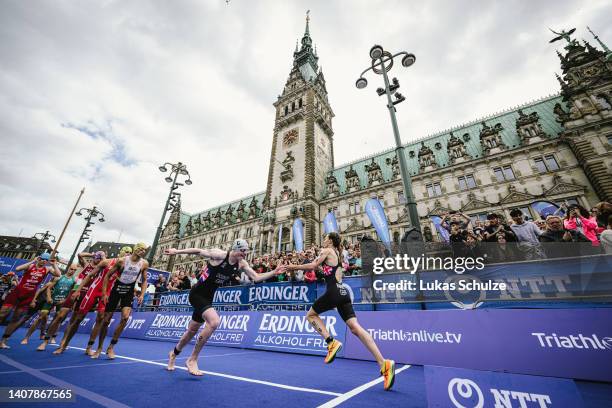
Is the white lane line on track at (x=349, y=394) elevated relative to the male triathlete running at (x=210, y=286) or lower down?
lower down

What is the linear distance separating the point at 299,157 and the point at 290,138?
16.4 ft

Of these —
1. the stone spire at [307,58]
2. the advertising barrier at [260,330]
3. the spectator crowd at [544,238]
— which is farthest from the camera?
the stone spire at [307,58]

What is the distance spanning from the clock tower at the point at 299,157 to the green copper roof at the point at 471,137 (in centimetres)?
548

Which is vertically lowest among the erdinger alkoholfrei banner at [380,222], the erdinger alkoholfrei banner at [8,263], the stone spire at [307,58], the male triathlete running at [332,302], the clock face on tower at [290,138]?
the male triathlete running at [332,302]

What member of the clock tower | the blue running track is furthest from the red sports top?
the clock tower

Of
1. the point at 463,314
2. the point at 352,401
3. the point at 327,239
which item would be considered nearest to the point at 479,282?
the point at 463,314

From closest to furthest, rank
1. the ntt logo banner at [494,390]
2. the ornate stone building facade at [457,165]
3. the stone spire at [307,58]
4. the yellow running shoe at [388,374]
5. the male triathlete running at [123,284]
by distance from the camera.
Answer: the ntt logo banner at [494,390] → the yellow running shoe at [388,374] → the male triathlete running at [123,284] → the ornate stone building facade at [457,165] → the stone spire at [307,58]

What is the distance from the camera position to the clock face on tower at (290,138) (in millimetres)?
40312

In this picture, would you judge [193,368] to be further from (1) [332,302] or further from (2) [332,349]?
(1) [332,302]

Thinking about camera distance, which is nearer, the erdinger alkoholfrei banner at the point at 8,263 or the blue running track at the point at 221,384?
the blue running track at the point at 221,384

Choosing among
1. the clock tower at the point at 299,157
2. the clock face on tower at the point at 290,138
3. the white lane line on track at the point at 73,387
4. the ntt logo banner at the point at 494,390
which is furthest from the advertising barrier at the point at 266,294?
the clock face on tower at the point at 290,138

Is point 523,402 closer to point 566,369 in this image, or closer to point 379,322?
point 566,369

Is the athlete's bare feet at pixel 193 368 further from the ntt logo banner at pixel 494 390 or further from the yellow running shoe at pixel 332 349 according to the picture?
the ntt logo banner at pixel 494 390

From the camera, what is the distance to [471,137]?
30406 mm
